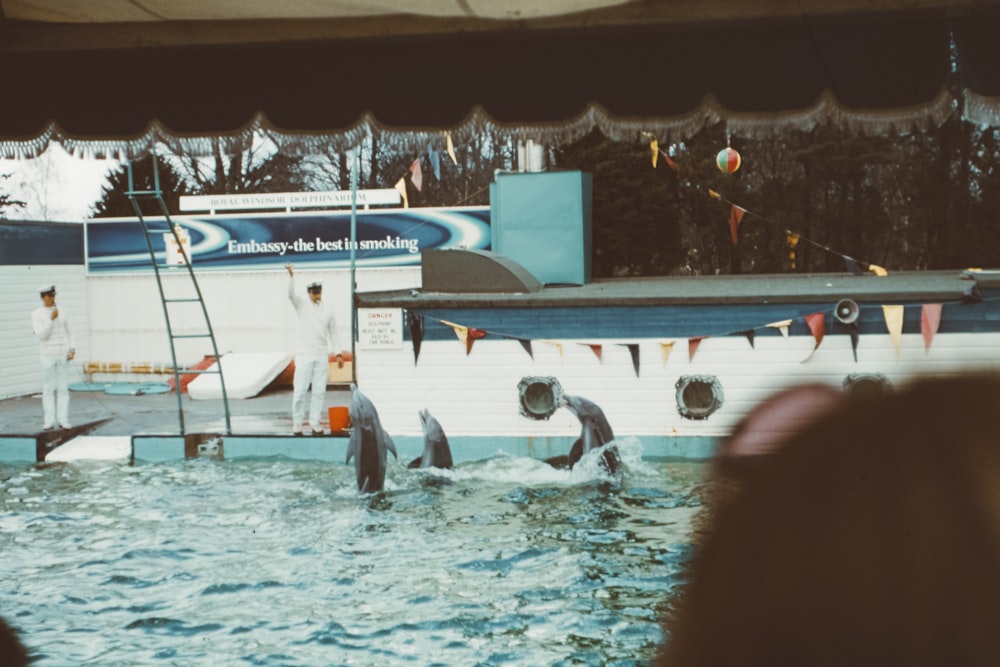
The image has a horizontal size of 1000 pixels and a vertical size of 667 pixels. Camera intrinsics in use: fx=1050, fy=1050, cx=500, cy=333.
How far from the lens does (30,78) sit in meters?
5.65

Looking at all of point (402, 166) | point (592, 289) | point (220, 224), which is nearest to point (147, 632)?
point (592, 289)

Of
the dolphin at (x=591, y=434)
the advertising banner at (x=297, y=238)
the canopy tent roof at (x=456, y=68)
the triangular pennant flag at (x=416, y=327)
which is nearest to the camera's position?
the canopy tent roof at (x=456, y=68)

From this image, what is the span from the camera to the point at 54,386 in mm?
14703

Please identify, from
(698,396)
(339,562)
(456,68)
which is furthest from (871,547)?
(698,396)

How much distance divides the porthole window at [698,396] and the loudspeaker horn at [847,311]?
5.15 ft

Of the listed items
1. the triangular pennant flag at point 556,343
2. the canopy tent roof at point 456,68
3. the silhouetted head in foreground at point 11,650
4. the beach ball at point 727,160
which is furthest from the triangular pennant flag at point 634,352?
the silhouetted head in foreground at point 11,650

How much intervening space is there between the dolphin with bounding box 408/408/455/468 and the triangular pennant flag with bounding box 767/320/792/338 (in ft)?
13.4

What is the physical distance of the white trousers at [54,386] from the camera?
14445 mm

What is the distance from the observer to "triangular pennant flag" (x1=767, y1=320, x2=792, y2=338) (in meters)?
12.1

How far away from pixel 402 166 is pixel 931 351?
2397cm

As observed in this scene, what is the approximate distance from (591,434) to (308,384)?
4.05 metres

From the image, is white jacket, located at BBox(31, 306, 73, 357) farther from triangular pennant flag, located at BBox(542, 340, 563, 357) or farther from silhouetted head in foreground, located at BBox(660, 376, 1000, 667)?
silhouetted head in foreground, located at BBox(660, 376, 1000, 667)

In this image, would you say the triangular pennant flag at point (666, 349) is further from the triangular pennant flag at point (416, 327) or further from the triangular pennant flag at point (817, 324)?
the triangular pennant flag at point (416, 327)

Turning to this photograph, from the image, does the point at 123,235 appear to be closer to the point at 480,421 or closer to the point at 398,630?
the point at 480,421
